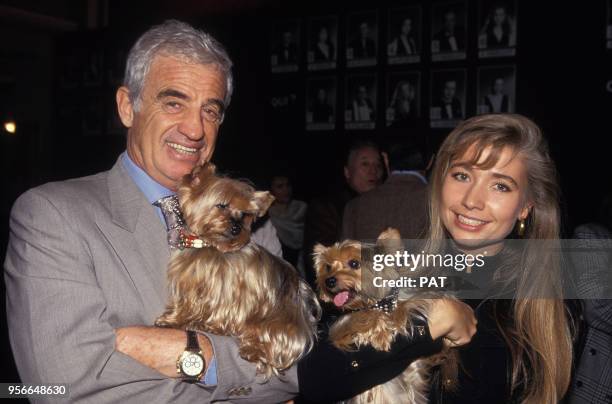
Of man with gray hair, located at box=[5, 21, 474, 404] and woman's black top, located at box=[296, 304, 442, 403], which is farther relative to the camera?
woman's black top, located at box=[296, 304, 442, 403]

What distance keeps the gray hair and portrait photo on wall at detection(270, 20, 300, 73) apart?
409cm

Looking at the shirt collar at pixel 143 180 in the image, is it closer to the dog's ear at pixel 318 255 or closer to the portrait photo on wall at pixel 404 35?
the dog's ear at pixel 318 255

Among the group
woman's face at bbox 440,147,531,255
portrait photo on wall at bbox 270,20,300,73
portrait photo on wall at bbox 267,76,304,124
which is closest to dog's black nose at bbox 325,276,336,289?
woman's face at bbox 440,147,531,255

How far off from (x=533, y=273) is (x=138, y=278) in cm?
159

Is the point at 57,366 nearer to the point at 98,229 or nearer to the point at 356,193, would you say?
the point at 98,229

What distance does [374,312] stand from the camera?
231cm

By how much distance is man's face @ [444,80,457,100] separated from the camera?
5414mm

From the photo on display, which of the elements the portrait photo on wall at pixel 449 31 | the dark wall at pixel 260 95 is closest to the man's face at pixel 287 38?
the dark wall at pixel 260 95

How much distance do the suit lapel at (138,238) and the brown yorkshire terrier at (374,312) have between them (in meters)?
0.76

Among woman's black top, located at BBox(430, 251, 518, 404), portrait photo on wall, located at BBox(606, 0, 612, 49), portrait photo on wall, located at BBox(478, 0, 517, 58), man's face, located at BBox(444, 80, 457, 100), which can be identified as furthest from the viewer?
man's face, located at BBox(444, 80, 457, 100)

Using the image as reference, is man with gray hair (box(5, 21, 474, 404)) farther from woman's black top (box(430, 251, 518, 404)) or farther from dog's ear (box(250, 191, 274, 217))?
dog's ear (box(250, 191, 274, 217))

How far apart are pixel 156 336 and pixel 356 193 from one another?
366 cm

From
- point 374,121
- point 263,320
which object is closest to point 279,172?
point 374,121

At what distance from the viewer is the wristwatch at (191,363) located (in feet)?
5.94
